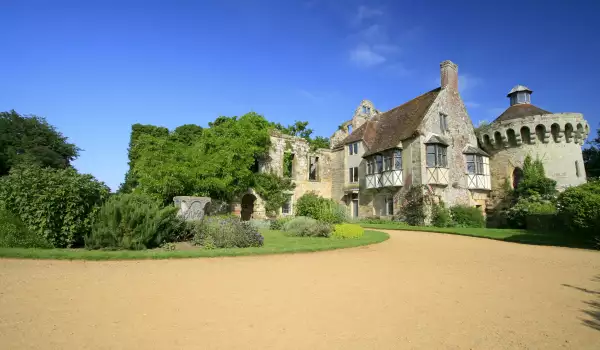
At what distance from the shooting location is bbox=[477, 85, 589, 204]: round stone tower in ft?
71.4

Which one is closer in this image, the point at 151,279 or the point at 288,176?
the point at 151,279

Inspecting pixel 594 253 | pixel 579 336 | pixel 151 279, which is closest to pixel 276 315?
pixel 151 279

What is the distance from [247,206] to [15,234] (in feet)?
55.2

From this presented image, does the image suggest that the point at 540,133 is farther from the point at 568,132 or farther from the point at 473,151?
the point at 473,151

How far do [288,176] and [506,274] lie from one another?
66.2ft

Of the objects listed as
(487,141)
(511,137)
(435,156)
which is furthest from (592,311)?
(487,141)

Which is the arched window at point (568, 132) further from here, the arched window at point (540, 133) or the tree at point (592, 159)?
the tree at point (592, 159)

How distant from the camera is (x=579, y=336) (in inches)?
132

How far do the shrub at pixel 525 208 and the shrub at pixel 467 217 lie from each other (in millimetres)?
1896

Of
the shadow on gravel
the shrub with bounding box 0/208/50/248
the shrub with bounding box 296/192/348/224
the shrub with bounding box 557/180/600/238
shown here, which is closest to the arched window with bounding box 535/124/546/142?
the shrub with bounding box 557/180/600/238

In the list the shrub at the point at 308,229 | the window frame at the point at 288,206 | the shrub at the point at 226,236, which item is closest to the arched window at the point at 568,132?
the shrub at the point at 308,229

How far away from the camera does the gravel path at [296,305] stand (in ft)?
10.5

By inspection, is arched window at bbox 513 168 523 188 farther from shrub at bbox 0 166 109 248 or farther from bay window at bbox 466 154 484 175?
shrub at bbox 0 166 109 248

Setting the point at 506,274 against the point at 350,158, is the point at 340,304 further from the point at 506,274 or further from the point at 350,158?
the point at 350,158
